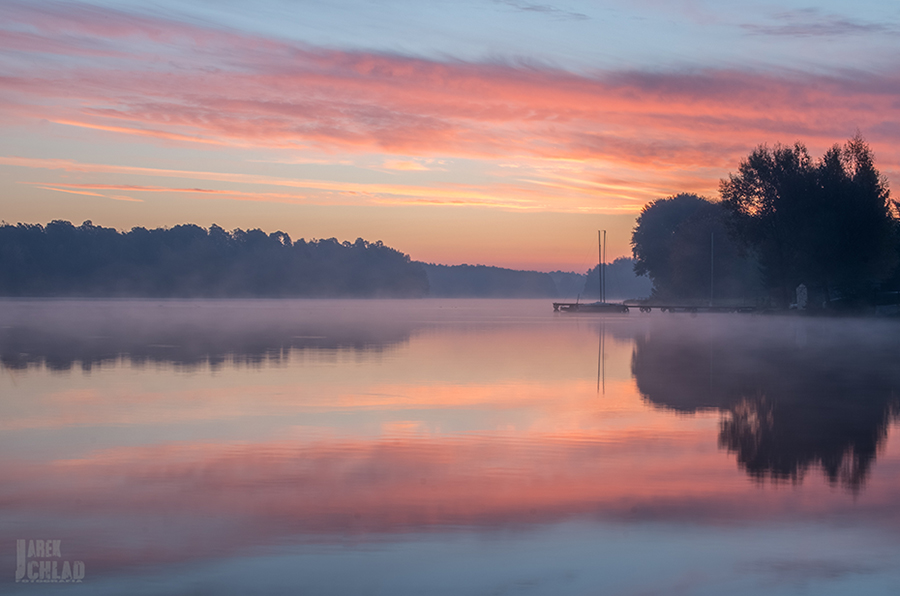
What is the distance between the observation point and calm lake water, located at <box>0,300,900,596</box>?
7211 mm

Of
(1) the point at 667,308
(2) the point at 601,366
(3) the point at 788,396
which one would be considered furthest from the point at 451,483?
(1) the point at 667,308

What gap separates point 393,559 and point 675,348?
30921 mm

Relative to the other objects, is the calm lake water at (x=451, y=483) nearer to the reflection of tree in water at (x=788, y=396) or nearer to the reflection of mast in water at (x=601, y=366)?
the reflection of tree in water at (x=788, y=396)

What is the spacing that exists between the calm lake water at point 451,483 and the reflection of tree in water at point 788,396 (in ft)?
0.30

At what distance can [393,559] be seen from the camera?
7.50 meters

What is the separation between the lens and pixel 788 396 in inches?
758

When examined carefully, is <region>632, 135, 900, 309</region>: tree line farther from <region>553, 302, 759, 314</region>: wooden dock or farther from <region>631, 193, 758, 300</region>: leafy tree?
<region>631, 193, 758, 300</region>: leafy tree

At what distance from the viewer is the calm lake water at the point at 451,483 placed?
7.21 m

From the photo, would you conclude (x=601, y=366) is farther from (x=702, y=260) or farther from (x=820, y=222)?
(x=702, y=260)

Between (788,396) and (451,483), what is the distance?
11465 mm

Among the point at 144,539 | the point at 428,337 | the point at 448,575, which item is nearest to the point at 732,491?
the point at 448,575

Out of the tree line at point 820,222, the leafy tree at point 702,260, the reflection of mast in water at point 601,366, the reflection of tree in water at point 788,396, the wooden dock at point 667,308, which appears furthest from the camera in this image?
the leafy tree at point 702,260

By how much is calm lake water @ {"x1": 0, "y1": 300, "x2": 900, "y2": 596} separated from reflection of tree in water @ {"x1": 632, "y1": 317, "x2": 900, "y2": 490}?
0.09 metres

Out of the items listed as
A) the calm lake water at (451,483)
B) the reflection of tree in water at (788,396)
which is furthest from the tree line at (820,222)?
the calm lake water at (451,483)
